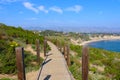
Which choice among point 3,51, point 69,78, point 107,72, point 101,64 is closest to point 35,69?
point 3,51

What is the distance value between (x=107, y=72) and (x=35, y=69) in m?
9.45

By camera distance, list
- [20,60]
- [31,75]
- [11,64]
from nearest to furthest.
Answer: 1. [20,60]
2. [31,75]
3. [11,64]

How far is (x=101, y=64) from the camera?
28.5 metres

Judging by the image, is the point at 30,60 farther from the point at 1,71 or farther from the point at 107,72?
the point at 107,72

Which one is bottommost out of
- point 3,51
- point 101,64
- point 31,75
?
point 101,64

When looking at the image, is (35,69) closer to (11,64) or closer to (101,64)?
(11,64)

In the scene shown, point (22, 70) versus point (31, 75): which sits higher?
point (22, 70)

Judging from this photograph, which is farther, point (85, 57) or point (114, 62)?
point (114, 62)

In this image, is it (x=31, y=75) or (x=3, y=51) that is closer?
(x=31, y=75)

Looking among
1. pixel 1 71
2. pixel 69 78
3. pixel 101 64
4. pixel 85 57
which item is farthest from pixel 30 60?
pixel 101 64

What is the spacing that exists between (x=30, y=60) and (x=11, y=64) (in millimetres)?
2790

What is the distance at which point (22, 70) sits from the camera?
8547 mm

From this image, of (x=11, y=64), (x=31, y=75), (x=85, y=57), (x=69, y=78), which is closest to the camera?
(x=85, y=57)

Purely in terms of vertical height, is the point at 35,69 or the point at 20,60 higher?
the point at 20,60
